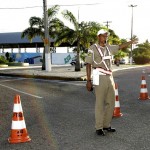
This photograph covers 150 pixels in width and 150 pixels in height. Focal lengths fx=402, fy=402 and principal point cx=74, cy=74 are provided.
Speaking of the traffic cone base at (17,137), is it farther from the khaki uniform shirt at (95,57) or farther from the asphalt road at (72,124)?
the khaki uniform shirt at (95,57)

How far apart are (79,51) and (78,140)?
97.5 feet

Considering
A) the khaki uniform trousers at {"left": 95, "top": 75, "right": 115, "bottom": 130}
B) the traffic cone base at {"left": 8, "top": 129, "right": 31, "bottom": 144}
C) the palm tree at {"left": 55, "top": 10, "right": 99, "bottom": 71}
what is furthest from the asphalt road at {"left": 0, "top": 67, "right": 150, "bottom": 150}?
the palm tree at {"left": 55, "top": 10, "right": 99, "bottom": 71}

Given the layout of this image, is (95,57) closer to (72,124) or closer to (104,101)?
(104,101)

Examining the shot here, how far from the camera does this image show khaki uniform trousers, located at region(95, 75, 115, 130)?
7.51 m

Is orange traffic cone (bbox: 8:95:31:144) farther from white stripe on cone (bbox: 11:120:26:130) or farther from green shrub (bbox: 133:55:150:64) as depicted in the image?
green shrub (bbox: 133:55:150:64)

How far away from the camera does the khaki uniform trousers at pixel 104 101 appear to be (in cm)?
751

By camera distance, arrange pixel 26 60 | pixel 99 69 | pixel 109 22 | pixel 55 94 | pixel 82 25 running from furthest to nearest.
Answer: pixel 109 22, pixel 26 60, pixel 82 25, pixel 55 94, pixel 99 69

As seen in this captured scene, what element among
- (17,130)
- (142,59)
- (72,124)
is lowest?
(142,59)

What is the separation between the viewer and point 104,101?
7.70 meters

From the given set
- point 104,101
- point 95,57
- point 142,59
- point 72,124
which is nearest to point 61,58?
point 142,59

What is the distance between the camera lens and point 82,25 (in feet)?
118

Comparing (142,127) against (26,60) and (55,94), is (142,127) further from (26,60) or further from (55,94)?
(26,60)

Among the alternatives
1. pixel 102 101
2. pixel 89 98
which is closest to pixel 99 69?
pixel 102 101

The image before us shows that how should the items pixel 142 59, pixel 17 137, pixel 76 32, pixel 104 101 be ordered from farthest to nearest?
pixel 142 59 → pixel 76 32 → pixel 104 101 → pixel 17 137
